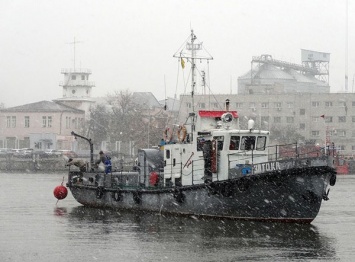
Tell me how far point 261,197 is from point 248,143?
9.18 feet

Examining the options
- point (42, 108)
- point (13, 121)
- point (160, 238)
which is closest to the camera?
point (160, 238)

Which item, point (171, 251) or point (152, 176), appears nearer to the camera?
point (171, 251)

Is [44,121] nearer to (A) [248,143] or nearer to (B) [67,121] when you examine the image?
(B) [67,121]

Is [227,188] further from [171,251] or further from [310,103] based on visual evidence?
[310,103]

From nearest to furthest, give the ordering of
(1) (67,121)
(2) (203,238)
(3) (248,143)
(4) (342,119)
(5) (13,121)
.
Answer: (2) (203,238), (3) (248,143), (1) (67,121), (5) (13,121), (4) (342,119)

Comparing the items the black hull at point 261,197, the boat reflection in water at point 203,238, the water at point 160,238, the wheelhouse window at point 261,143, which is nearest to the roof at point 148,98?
the water at point 160,238

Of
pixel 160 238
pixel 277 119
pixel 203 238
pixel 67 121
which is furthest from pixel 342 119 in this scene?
pixel 160 238

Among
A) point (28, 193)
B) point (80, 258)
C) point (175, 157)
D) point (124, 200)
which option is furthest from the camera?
point (28, 193)

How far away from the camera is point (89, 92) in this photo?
145000 millimetres

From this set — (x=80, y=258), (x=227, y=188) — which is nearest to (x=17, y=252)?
(x=80, y=258)

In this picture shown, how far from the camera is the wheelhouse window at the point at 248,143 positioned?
35156 mm

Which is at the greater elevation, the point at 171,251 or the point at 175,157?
the point at 175,157

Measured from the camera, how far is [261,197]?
109 feet

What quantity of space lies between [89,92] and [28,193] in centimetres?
8842
